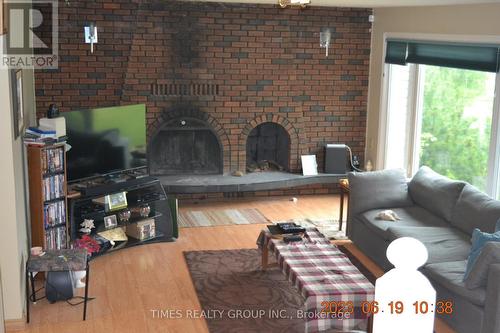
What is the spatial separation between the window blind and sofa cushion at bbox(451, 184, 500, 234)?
1.24 m

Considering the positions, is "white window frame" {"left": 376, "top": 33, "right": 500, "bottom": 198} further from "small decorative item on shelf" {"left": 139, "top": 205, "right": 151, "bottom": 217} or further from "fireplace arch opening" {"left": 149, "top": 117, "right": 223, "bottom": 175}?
"small decorative item on shelf" {"left": 139, "top": 205, "right": 151, "bottom": 217}

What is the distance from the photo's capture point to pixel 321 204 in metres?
7.68

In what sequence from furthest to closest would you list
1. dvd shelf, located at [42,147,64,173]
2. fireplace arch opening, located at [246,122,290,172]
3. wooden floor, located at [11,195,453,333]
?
fireplace arch opening, located at [246,122,290,172]
dvd shelf, located at [42,147,64,173]
wooden floor, located at [11,195,453,333]

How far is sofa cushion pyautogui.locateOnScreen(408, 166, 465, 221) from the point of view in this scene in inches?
207

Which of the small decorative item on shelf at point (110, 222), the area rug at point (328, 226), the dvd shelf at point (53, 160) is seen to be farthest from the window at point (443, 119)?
the dvd shelf at point (53, 160)

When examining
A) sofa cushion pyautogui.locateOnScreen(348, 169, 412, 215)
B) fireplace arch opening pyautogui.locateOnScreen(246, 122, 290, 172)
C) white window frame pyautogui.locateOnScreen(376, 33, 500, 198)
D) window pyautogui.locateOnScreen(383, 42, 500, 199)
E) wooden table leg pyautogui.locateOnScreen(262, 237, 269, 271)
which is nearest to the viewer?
wooden table leg pyautogui.locateOnScreen(262, 237, 269, 271)

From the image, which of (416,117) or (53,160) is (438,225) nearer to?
(416,117)


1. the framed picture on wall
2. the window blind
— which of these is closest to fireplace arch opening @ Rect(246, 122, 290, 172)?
the window blind

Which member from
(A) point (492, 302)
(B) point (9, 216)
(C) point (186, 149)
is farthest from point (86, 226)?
(A) point (492, 302)

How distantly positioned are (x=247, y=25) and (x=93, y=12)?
1881mm

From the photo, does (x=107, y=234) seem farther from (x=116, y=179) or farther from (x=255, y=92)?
(x=255, y=92)

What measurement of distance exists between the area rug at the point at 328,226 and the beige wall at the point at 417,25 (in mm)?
1444

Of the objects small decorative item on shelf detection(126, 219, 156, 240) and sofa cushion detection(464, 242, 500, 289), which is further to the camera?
small decorative item on shelf detection(126, 219, 156, 240)

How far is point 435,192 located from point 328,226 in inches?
59.4
